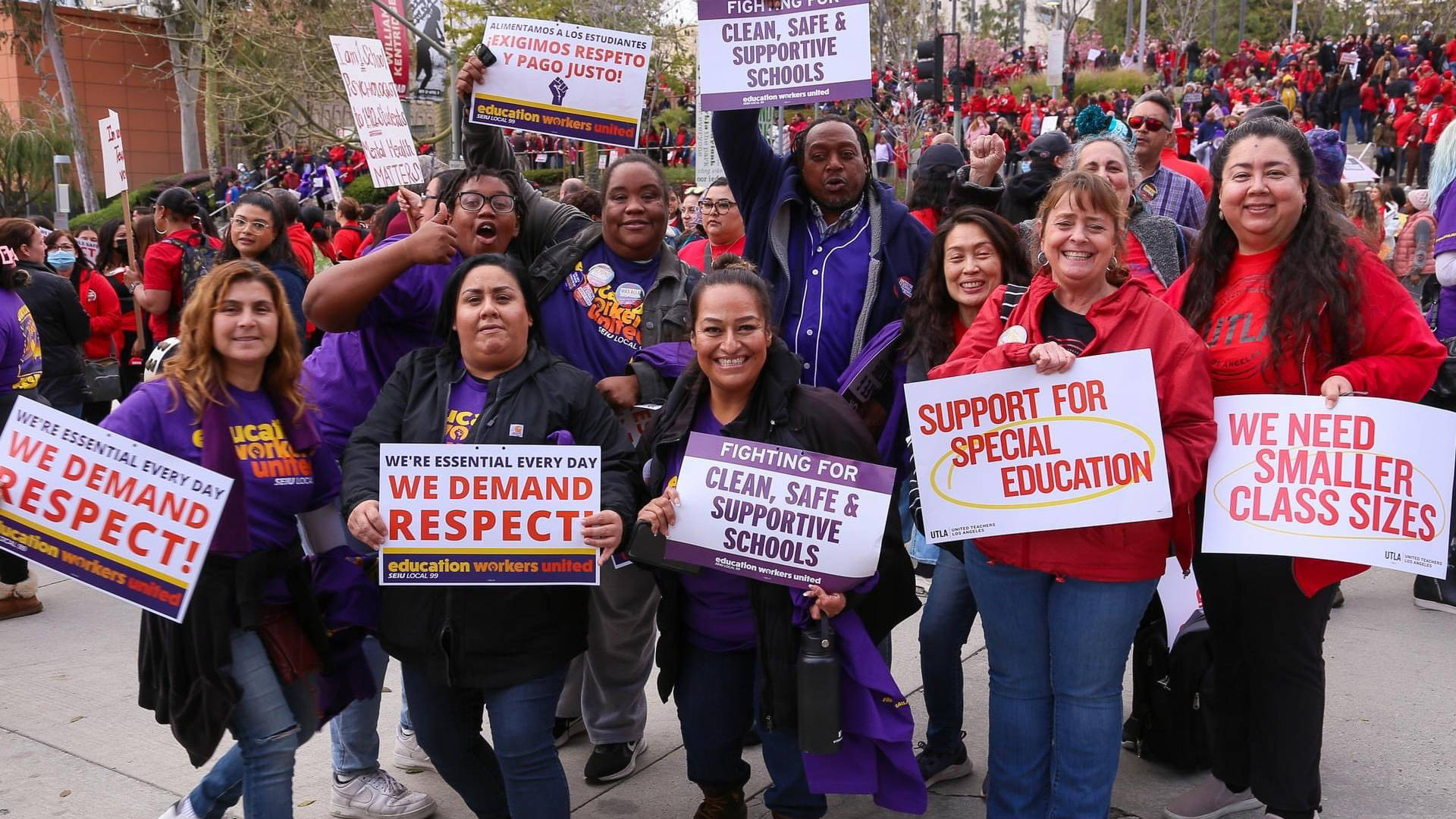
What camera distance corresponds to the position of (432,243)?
143 inches

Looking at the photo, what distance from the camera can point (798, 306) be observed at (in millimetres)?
4094

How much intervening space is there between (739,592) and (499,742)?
797 millimetres

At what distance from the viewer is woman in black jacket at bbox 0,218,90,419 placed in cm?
667

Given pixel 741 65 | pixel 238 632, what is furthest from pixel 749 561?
pixel 741 65

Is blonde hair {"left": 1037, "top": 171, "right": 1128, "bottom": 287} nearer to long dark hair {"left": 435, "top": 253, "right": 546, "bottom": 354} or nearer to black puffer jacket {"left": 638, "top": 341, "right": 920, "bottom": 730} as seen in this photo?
black puffer jacket {"left": 638, "top": 341, "right": 920, "bottom": 730}

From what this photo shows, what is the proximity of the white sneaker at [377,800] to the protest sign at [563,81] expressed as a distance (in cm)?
253

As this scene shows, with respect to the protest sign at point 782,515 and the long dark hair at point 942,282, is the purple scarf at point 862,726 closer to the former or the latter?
the protest sign at point 782,515

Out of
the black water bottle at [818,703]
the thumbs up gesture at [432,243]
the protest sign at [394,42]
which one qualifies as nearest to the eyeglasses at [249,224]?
the thumbs up gesture at [432,243]

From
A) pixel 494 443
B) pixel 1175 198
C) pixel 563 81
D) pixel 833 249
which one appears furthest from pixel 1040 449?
pixel 563 81

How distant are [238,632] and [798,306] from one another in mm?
2028

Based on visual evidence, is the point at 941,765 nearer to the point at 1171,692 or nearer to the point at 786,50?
the point at 1171,692

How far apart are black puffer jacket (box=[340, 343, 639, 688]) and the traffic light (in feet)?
46.8

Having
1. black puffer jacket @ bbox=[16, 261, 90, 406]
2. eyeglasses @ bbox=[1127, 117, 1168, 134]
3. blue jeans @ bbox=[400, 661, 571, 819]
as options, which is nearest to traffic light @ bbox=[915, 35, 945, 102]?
eyeglasses @ bbox=[1127, 117, 1168, 134]

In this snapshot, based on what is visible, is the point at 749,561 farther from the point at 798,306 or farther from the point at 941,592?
the point at 798,306
